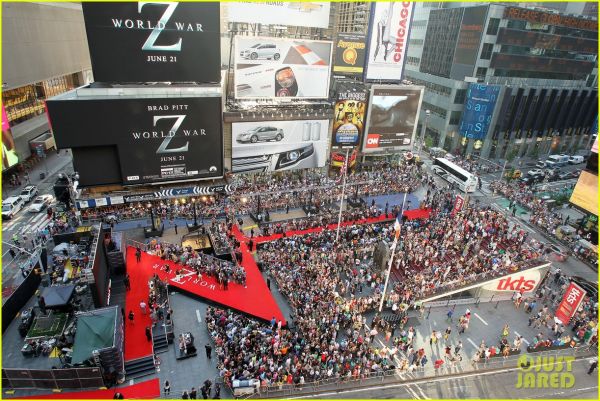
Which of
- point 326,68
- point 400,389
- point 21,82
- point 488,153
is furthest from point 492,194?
point 21,82

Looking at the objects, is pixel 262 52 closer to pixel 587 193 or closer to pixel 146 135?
pixel 146 135

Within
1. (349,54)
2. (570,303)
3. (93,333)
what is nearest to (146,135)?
(93,333)

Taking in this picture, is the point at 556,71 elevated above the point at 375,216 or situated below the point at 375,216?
above

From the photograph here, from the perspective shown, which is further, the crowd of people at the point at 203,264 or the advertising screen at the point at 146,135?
the advertising screen at the point at 146,135

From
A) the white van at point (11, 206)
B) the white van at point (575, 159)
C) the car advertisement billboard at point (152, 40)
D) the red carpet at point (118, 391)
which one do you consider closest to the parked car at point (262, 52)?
the car advertisement billboard at point (152, 40)

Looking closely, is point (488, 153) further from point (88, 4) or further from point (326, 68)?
point (88, 4)

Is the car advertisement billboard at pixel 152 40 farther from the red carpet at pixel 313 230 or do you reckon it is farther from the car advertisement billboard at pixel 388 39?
the car advertisement billboard at pixel 388 39
